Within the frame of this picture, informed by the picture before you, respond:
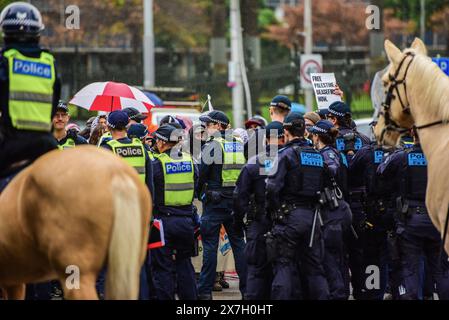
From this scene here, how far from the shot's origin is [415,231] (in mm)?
11539

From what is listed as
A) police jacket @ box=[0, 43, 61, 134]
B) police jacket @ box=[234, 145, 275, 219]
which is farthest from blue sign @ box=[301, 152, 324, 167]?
police jacket @ box=[0, 43, 61, 134]

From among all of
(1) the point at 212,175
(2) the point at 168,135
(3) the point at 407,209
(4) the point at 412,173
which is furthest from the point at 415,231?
(1) the point at 212,175

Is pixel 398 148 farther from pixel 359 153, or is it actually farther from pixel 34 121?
pixel 34 121

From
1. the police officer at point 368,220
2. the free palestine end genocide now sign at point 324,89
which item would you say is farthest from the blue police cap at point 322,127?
the free palestine end genocide now sign at point 324,89

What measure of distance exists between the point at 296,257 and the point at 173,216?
1.84 metres

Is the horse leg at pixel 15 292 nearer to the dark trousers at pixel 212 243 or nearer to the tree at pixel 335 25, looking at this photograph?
the dark trousers at pixel 212 243

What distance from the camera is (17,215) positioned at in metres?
8.32

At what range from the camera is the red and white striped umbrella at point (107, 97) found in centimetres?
1567

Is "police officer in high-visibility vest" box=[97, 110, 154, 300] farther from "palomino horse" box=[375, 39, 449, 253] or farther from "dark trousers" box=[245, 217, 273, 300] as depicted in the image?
"palomino horse" box=[375, 39, 449, 253]

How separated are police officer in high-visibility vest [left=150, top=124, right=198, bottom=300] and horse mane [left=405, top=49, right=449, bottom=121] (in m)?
3.12

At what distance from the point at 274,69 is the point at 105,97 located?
20750 mm

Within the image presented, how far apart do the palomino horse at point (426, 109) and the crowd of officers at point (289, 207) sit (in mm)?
894

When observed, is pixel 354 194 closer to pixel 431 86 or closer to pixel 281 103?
pixel 281 103

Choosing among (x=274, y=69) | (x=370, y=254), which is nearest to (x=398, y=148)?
(x=370, y=254)
